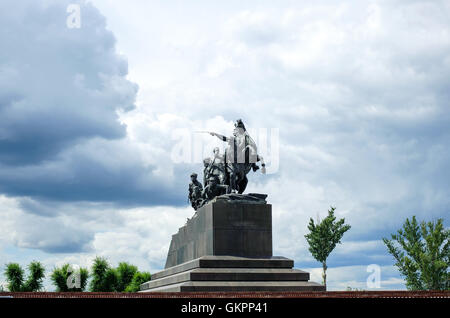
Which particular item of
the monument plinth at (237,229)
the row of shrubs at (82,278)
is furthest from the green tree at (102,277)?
the monument plinth at (237,229)

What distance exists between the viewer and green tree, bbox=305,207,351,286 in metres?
41.1

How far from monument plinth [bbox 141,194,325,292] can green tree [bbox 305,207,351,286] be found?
17.3 meters

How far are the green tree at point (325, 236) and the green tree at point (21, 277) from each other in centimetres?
2019

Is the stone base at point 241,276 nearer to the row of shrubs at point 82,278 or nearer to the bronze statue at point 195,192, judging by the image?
the bronze statue at point 195,192

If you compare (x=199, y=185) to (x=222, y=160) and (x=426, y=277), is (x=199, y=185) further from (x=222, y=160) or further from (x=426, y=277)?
(x=426, y=277)

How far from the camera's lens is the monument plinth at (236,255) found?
21094mm

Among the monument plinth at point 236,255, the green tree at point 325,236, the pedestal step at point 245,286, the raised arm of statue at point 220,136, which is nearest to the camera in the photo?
the pedestal step at point 245,286

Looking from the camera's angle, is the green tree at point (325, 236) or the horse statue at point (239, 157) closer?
the horse statue at point (239, 157)

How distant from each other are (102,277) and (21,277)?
6.03m

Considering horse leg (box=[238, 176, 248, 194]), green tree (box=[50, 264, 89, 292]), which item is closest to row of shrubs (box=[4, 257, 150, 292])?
green tree (box=[50, 264, 89, 292])

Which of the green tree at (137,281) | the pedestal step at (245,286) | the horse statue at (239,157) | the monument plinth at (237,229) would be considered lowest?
the pedestal step at (245,286)

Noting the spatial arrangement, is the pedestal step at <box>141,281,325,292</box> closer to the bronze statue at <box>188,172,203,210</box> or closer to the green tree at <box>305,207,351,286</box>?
the bronze statue at <box>188,172,203,210</box>
